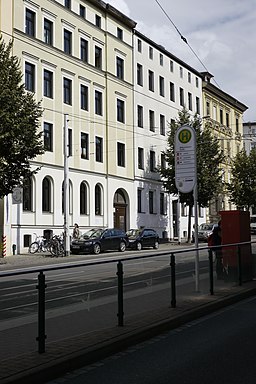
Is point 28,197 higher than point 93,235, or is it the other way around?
point 28,197

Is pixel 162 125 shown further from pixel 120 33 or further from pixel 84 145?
pixel 84 145

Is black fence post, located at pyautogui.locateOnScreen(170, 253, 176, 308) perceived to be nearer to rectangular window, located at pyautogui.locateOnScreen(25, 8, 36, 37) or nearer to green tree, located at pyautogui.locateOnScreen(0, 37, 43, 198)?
green tree, located at pyautogui.locateOnScreen(0, 37, 43, 198)

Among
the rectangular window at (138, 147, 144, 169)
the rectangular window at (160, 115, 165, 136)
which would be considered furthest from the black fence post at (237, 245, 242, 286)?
the rectangular window at (160, 115, 165, 136)

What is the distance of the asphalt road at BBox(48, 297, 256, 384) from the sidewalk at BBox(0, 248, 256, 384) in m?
0.12

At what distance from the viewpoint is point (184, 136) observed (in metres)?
12.6

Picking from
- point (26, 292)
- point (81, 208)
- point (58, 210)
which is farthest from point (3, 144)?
point (26, 292)

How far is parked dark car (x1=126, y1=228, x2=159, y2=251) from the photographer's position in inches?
1412

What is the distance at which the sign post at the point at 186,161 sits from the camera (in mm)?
12227

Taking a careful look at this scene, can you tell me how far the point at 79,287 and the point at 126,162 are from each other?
Result: 36.2m

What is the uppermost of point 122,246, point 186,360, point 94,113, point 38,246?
point 94,113

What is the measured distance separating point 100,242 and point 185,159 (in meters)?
20.2

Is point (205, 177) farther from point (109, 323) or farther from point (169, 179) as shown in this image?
point (109, 323)

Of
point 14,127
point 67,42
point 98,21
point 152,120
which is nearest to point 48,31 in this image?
point 67,42

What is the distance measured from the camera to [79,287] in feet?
26.2
